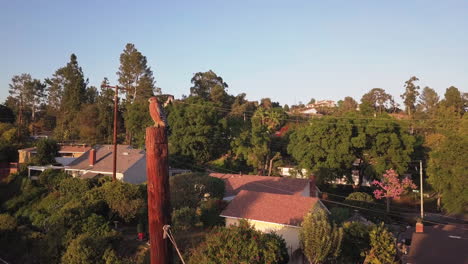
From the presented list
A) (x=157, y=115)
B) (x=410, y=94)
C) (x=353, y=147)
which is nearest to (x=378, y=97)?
(x=410, y=94)

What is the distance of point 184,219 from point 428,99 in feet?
224

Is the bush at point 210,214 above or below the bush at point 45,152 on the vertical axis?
below

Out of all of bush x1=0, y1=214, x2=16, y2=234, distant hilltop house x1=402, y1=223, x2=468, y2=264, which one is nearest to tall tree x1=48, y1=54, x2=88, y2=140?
bush x1=0, y1=214, x2=16, y2=234

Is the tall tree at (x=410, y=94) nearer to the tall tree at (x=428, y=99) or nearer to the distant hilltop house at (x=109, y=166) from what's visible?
the tall tree at (x=428, y=99)

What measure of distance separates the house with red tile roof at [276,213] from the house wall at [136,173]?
46.8 feet

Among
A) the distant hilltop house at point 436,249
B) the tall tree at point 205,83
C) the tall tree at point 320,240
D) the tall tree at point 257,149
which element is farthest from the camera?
the tall tree at point 205,83

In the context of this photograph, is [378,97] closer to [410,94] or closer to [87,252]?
[410,94]

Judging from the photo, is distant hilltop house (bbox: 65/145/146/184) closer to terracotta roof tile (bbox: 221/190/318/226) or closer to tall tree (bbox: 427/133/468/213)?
terracotta roof tile (bbox: 221/190/318/226)

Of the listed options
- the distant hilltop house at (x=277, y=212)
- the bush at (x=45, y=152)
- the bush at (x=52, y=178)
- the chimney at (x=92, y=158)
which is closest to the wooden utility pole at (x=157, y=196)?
the distant hilltop house at (x=277, y=212)

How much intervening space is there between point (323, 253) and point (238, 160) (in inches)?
1302

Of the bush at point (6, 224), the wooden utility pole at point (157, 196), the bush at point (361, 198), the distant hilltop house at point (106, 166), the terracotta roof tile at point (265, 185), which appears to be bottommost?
the bush at point (6, 224)

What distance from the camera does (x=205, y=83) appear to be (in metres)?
72.4

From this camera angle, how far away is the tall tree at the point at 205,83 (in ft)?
236

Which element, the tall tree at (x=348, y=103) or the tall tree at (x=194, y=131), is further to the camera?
the tall tree at (x=348, y=103)
